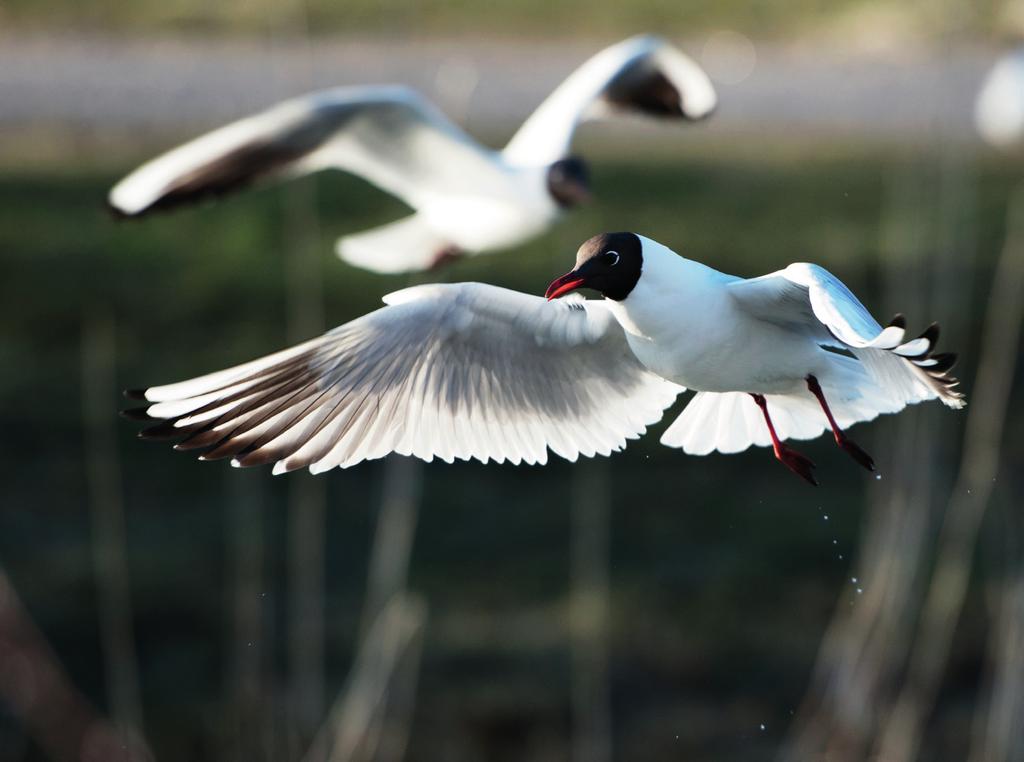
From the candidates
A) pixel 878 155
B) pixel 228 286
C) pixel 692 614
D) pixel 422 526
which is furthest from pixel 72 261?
pixel 878 155

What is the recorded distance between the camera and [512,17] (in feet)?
59.3

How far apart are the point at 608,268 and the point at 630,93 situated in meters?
2.79

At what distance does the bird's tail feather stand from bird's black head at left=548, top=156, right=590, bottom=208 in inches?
13.7

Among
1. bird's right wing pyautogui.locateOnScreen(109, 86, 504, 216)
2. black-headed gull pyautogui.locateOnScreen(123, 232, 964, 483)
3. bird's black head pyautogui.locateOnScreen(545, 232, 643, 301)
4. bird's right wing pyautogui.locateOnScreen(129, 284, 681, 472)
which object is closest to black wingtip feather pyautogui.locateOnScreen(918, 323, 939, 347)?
black-headed gull pyautogui.locateOnScreen(123, 232, 964, 483)

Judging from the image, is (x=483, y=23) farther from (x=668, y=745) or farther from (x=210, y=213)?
(x=668, y=745)

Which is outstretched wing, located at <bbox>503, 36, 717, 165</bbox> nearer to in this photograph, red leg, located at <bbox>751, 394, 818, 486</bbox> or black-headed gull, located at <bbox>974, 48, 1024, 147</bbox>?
red leg, located at <bbox>751, 394, 818, 486</bbox>

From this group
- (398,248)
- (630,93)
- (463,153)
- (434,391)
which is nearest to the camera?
(434,391)

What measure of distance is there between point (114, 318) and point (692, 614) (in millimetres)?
3665

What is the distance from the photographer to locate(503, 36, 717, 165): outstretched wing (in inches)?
213

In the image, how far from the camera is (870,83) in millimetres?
15969

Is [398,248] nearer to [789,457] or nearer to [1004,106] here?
[789,457]

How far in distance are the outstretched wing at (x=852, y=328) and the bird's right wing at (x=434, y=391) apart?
0.35 meters

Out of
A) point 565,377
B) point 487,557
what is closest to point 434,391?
point 565,377

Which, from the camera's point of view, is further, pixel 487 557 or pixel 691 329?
pixel 487 557
